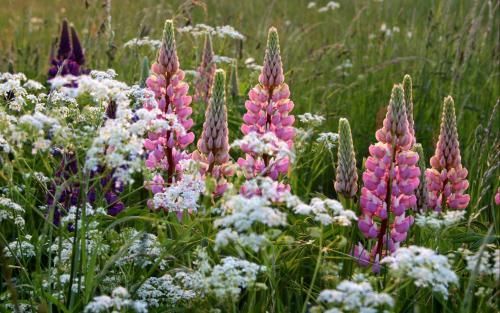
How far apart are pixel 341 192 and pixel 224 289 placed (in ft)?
3.62

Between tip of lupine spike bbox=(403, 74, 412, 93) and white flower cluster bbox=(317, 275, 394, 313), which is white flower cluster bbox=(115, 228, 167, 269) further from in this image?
tip of lupine spike bbox=(403, 74, 412, 93)

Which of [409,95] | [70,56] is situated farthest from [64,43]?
[409,95]

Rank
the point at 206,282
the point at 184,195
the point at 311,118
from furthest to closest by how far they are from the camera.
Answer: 1. the point at 311,118
2. the point at 184,195
3. the point at 206,282

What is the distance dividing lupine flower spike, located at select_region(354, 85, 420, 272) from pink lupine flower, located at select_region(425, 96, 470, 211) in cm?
39

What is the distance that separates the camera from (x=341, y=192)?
3.27m

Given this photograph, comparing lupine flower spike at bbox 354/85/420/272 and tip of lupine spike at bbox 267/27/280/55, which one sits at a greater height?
tip of lupine spike at bbox 267/27/280/55

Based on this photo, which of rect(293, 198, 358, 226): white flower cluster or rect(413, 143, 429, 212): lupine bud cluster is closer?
rect(293, 198, 358, 226): white flower cluster

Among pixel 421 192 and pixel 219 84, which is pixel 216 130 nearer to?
pixel 219 84

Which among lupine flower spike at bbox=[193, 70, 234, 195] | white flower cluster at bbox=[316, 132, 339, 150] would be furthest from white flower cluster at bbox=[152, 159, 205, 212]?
white flower cluster at bbox=[316, 132, 339, 150]

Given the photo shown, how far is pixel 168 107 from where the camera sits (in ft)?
12.5

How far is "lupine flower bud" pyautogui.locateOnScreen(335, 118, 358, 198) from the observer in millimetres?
3139

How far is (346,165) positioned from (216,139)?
593mm

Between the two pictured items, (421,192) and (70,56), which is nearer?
(421,192)

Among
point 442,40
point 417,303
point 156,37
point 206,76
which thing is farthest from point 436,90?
point 417,303
